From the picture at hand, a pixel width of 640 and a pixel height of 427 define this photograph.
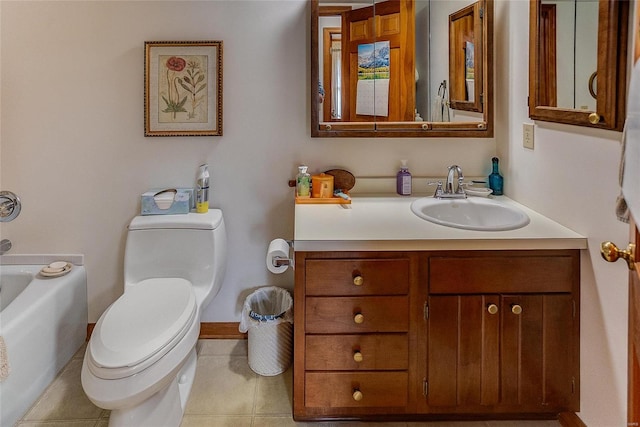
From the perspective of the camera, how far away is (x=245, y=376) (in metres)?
2.11

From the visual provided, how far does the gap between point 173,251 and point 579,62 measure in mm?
1740

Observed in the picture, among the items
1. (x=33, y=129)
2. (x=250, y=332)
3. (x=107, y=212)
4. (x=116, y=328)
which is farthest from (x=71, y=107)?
(x=250, y=332)

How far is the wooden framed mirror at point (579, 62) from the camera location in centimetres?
133

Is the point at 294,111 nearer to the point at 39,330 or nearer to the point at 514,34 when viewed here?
the point at 514,34

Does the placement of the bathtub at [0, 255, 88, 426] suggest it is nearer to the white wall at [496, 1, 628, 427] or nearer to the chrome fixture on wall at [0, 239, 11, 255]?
the chrome fixture on wall at [0, 239, 11, 255]

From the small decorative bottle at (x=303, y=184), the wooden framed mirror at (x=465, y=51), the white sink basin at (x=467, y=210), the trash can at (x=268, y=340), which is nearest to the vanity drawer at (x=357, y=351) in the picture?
the trash can at (x=268, y=340)

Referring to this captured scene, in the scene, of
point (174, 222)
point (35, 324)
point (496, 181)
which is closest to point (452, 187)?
point (496, 181)

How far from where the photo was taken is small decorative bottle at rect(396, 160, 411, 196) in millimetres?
2268

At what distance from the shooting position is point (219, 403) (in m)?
1.91

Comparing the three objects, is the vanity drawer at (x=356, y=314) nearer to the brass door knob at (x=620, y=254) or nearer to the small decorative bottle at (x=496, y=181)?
the brass door knob at (x=620, y=254)

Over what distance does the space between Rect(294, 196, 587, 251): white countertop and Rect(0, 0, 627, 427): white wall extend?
0.52 metres

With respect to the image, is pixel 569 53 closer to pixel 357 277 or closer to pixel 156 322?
pixel 357 277

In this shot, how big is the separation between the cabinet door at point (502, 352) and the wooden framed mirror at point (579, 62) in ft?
2.09

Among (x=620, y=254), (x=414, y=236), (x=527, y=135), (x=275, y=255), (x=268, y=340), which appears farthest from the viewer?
(x=268, y=340)
